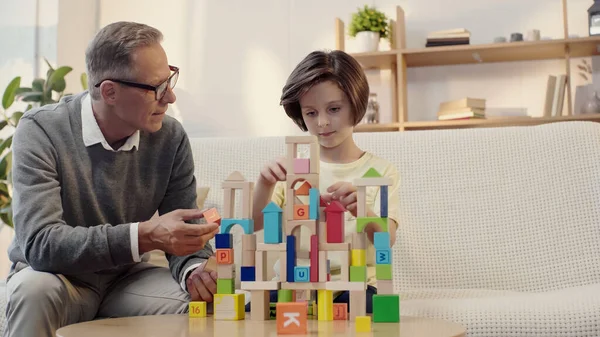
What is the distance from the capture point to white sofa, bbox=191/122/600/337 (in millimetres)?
2119

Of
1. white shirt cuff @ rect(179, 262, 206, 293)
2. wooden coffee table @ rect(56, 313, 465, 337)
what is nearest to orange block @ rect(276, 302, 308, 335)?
wooden coffee table @ rect(56, 313, 465, 337)

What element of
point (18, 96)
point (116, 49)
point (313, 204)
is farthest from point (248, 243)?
point (18, 96)

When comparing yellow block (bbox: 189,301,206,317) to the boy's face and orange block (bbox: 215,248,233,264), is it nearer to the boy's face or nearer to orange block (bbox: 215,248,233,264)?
orange block (bbox: 215,248,233,264)

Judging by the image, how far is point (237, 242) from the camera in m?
2.32

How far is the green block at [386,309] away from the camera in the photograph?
4.25 ft

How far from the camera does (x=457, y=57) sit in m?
4.29

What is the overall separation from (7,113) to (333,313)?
313 cm

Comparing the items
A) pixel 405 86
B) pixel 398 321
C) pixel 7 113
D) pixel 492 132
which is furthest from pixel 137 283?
pixel 405 86

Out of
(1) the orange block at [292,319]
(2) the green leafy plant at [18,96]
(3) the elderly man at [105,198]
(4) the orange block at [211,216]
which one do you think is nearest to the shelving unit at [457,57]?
(2) the green leafy plant at [18,96]

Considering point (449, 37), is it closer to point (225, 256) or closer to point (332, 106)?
point (332, 106)

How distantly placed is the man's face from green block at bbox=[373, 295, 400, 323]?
0.75 m

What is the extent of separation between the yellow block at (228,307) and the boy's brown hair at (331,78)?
2.01 feet

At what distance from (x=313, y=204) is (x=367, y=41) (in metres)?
3.07

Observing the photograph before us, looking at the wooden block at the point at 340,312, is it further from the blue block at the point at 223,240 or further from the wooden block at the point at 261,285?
the blue block at the point at 223,240
